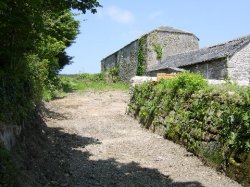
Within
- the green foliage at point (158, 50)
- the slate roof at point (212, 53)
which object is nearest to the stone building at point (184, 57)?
the slate roof at point (212, 53)

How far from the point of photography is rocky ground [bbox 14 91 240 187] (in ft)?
27.7

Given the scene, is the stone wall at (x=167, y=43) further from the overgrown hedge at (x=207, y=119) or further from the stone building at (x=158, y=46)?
the overgrown hedge at (x=207, y=119)

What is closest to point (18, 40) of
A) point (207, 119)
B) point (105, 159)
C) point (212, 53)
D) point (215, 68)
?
point (105, 159)

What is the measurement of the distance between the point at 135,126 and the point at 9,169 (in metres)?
11.2

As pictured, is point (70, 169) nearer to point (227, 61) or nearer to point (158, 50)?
point (227, 61)

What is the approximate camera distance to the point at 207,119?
10.9 meters

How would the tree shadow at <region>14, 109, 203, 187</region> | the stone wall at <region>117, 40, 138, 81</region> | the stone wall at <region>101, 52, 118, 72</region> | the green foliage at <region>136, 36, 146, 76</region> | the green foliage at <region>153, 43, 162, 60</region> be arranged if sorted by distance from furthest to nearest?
1. the stone wall at <region>101, 52, 118, 72</region>
2. the stone wall at <region>117, 40, 138, 81</region>
3. the green foliage at <region>136, 36, 146, 76</region>
4. the green foliage at <region>153, 43, 162, 60</region>
5. the tree shadow at <region>14, 109, 203, 187</region>

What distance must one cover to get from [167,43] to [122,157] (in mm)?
29903

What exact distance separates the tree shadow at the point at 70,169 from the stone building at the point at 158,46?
28.3 m

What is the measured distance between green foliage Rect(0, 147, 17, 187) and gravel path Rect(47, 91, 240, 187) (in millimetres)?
2066

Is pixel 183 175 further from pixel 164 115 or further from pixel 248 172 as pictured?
pixel 164 115

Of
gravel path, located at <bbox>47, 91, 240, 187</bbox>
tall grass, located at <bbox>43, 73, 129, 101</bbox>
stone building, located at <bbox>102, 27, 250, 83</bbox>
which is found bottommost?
gravel path, located at <bbox>47, 91, 240, 187</bbox>

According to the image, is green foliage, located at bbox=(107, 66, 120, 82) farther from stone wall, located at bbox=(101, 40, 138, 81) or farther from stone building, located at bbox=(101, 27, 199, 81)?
stone building, located at bbox=(101, 27, 199, 81)

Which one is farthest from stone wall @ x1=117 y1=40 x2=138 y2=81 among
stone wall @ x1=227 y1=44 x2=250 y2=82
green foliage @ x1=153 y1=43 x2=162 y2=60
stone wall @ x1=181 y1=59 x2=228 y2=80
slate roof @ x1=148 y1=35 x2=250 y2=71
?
stone wall @ x1=227 y1=44 x2=250 y2=82
